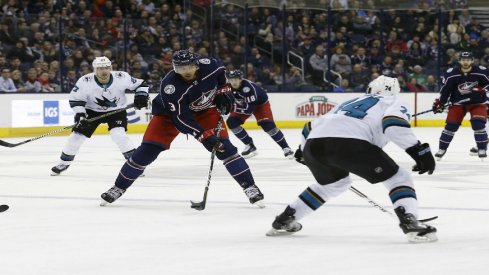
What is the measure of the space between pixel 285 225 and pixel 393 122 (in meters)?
0.80

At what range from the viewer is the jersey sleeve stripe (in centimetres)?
417

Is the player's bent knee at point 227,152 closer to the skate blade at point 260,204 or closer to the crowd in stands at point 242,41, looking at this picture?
the skate blade at point 260,204

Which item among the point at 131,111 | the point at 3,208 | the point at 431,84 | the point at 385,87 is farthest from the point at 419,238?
the point at 431,84

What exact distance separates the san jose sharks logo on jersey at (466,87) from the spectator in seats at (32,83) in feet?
19.9

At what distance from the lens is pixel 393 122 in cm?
417

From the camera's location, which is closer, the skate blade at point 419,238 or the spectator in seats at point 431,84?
the skate blade at point 419,238

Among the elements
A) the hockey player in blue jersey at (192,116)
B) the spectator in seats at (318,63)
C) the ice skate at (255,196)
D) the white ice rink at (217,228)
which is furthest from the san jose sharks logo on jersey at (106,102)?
the spectator in seats at (318,63)

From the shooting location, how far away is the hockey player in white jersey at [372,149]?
4188 millimetres

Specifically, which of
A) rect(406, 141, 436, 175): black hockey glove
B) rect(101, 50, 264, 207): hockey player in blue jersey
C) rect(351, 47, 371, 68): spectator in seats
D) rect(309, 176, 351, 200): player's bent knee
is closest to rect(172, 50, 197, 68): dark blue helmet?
rect(101, 50, 264, 207): hockey player in blue jersey

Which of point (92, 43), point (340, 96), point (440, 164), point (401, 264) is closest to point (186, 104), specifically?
point (401, 264)

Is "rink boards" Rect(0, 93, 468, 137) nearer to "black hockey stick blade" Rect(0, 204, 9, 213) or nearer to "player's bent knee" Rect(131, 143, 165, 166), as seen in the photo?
"player's bent knee" Rect(131, 143, 165, 166)

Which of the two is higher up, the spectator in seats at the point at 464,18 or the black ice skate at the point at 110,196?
the spectator in seats at the point at 464,18

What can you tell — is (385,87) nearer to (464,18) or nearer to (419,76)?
(419,76)

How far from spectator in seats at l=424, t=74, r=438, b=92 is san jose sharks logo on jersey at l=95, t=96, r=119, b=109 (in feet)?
29.6
